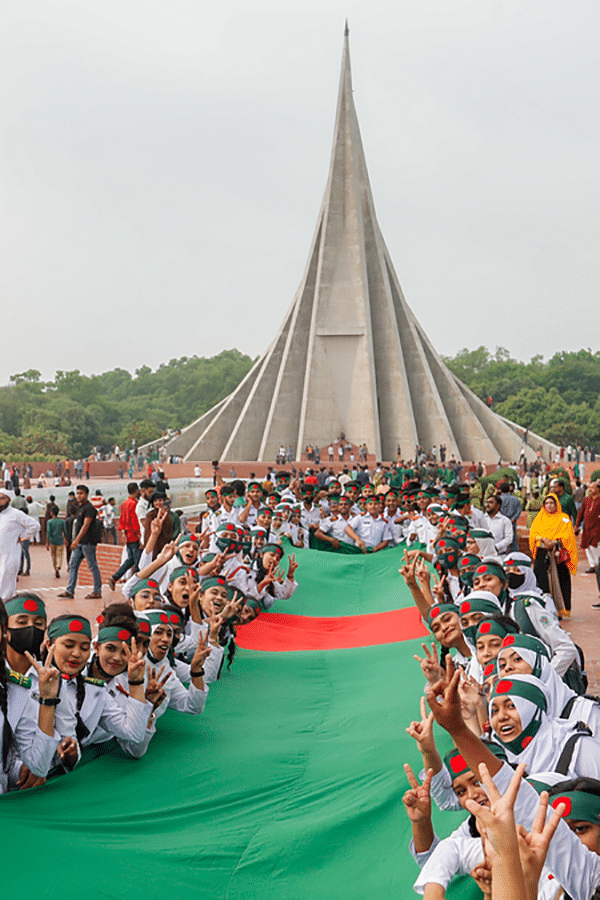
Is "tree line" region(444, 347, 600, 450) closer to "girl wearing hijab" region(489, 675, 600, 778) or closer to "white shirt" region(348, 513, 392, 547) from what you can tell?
"white shirt" region(348, 513, 392, 547)

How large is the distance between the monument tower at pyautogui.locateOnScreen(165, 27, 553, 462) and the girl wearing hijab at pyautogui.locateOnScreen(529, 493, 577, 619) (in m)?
29.7

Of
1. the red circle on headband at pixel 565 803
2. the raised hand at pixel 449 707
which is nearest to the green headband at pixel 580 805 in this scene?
the red circle on headband at pixel 565 803

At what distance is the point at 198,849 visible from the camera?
8.52ft

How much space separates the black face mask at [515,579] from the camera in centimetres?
520

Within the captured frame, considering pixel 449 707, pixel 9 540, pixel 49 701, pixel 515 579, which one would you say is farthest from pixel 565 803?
pixel 9 540

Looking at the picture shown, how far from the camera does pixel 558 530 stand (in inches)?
298

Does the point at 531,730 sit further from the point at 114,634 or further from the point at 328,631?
the point at 328,631

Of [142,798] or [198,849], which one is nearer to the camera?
[198,849]

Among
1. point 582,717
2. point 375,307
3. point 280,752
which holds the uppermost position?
point 375,307

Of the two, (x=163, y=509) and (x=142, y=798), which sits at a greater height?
(x=163, y=509)

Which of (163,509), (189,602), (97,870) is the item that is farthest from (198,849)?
(163,509)

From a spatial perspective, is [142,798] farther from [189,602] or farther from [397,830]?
[189,602]

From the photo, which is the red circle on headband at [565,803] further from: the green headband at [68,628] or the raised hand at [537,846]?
the green headband at [68,628]

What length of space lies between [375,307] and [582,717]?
40.3 metres
